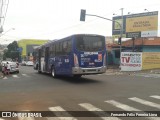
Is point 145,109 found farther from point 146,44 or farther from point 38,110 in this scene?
point 146,44

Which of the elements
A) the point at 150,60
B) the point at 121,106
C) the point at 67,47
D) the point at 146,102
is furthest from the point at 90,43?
the point at 150,60

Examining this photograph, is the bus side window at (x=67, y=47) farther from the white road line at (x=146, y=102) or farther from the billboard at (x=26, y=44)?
the billboard at (x=26, y=44)

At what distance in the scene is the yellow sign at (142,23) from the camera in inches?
1833

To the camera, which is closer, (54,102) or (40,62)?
→ (54,102)

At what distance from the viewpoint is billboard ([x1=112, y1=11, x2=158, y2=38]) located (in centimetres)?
4659

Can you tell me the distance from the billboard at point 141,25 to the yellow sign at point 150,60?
13.9m

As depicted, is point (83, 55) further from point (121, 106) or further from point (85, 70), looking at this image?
point (121, 106)

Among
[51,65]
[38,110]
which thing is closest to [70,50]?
[51,65]

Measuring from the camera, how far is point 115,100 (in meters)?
11.8

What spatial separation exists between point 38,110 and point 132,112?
311 cm

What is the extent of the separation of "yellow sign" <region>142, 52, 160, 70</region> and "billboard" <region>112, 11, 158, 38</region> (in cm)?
1390

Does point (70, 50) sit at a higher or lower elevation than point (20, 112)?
higher

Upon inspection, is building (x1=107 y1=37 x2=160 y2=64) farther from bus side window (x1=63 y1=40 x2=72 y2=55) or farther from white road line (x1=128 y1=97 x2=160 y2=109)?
white road line (x1=128 y1=97 x2=160 y2=109)

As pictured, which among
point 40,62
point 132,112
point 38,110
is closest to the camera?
point 132,112
